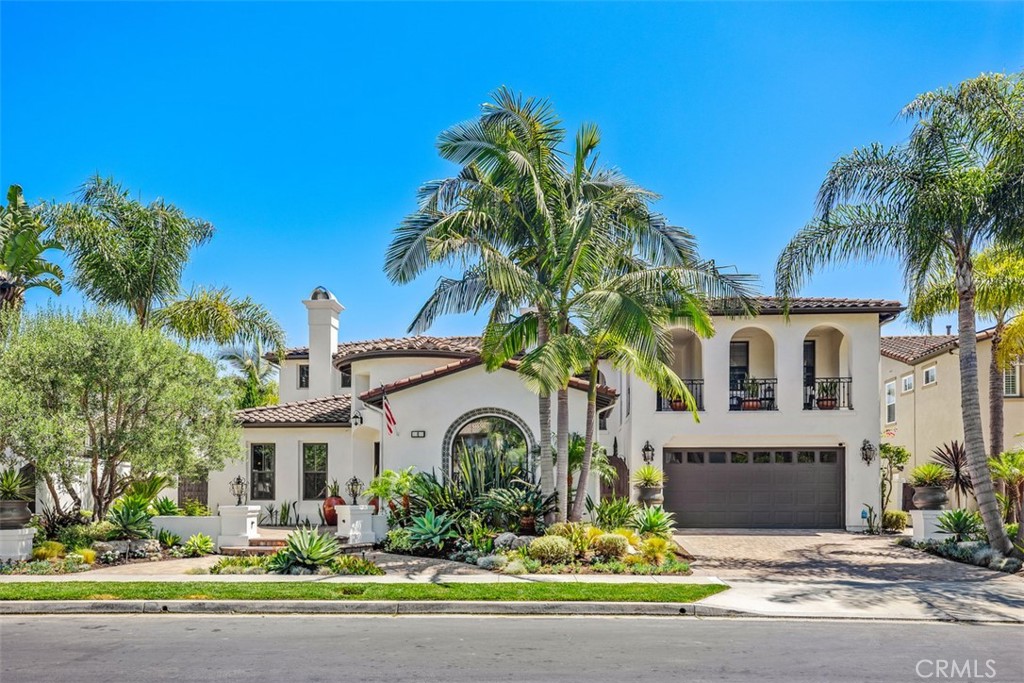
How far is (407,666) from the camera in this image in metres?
8.37

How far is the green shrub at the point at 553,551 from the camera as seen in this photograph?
607 inches

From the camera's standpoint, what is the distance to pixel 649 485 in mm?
22031

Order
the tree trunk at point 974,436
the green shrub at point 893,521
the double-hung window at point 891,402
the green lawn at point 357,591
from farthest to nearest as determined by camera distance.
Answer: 1. the double-hung window at point 891,402
2. the green shrub at point 893,521
3. the tree trunk at point 974,436
4. the green lawn at point 357,591

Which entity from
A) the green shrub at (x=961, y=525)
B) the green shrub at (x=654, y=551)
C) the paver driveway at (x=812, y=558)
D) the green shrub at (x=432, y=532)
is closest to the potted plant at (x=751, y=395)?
the paver driveway at (x=812, y=558)

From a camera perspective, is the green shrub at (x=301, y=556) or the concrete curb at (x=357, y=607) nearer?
the concrete curb at (x=357, y=607)

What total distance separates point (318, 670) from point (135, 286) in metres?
16.4

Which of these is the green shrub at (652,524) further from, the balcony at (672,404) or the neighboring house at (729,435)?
the balcony at (672,404)

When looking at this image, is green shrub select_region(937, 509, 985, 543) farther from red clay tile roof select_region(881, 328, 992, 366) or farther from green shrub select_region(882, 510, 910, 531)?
red clay tile roof select_region(881, 328, 992, 366)

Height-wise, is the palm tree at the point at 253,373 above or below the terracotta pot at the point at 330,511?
above

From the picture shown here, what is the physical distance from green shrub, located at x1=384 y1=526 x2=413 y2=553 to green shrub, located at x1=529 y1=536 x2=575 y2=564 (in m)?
2.66

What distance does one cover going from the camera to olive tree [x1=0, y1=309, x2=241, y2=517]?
1572 cm

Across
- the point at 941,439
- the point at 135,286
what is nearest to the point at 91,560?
the point at 135,286

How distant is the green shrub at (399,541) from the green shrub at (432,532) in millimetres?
132

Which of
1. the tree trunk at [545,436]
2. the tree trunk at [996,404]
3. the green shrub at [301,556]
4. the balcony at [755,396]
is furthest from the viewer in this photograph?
the balcony at [755,396]
